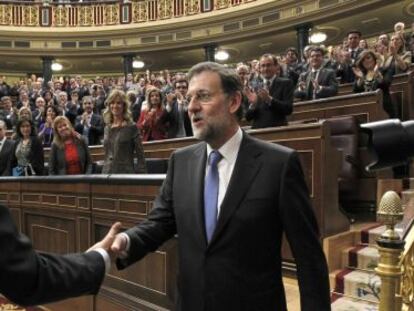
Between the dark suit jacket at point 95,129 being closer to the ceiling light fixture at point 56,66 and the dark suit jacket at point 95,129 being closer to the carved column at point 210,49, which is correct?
the carved column at point 210,49

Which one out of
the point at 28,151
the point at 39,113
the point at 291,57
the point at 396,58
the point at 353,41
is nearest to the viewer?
the point at 28,151

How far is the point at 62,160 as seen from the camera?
371 centimetres

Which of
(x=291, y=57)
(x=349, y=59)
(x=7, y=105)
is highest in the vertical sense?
(x=291, y=57)

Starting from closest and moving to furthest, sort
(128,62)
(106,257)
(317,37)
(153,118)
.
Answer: (106,257) < (153,118) < (317,37) < (128,62)

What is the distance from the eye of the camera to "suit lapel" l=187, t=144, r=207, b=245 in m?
1.27

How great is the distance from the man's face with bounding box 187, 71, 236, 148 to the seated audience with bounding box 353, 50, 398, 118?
309 centimetres

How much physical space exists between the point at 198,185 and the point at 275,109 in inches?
91.1

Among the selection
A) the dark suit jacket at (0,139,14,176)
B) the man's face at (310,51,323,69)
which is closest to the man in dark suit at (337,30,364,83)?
the man's face at (310,51,323,69)

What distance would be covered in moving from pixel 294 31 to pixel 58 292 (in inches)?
404

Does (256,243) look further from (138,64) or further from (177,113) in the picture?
(138,64)

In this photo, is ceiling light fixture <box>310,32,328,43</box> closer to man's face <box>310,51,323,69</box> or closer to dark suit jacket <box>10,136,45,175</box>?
man's face <box>310,51,323,69</box>

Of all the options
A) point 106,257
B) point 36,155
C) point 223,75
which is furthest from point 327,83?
point 106,257

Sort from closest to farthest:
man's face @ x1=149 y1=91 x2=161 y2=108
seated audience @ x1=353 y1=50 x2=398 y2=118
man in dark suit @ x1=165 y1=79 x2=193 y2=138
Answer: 1. seated audience @ x1=353 y1=50 x2=398 y2=118
2. man's face @ x1=149 y1=91 x2=161 y2=108
3. man in dark suit @ x1=165 y1=79 x2=193 y2=138

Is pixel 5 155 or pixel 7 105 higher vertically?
pixel 7 105
